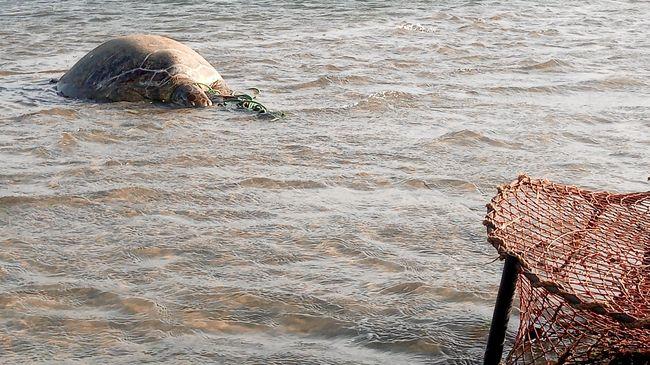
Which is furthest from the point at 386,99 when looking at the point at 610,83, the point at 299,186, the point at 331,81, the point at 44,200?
the point at 44,200

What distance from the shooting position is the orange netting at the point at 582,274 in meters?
3.03

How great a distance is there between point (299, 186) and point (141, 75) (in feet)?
9.08

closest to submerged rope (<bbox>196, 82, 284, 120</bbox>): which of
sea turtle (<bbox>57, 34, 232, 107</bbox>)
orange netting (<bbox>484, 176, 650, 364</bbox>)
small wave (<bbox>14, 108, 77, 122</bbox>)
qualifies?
sea turtle (<bbox>57, 34, 232, 107</bbox>)

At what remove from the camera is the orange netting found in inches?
119

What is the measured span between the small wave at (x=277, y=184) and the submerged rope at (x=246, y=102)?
1485 millimetres

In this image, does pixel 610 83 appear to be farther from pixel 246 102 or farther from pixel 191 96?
pixel 191 96

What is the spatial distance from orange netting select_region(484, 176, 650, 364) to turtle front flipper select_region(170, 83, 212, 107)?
392 centimetres

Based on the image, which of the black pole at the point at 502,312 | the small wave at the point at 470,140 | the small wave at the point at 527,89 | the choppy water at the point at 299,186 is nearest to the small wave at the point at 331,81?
the choppy water at the point at 299,186

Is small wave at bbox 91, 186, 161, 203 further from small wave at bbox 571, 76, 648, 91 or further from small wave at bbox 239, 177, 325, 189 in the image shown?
small wave at bbox 571, 76, 648, 91

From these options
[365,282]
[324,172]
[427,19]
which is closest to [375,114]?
[324,172]

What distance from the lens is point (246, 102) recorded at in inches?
285

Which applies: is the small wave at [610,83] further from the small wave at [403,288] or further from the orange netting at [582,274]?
the small wave at [403,288]

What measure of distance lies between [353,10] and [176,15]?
2173mm

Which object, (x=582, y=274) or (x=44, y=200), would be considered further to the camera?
(x=44, y=200)
